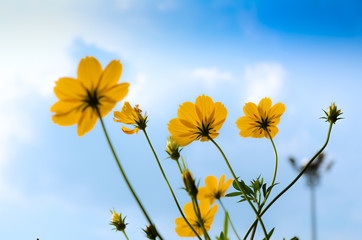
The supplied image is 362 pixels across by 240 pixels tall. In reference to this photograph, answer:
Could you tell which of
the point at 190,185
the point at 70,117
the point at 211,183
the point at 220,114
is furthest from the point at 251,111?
the point at 70,117

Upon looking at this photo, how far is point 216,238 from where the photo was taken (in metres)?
0.83

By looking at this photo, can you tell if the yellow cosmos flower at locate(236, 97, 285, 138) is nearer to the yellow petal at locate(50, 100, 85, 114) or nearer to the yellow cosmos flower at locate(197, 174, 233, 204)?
the yellow cosmos flower at locate(197, 174, 233, 204)

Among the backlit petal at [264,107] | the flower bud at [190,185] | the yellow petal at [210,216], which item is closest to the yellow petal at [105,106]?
the flower bud at [190,185]

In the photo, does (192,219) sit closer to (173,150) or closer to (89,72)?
(173,150)

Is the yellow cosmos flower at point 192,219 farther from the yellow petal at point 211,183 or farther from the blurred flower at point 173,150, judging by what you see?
the blurred flower at point 173,150

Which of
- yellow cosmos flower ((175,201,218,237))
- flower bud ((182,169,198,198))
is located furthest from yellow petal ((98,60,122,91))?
yellow cosmos flower ((175,201,218,237))

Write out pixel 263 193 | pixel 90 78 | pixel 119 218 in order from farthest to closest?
pixel 119 218, pixel 263 193, pixel 90 78

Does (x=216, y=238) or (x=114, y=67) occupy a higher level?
(x=114, y=67)

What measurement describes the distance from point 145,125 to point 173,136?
0.56 feet

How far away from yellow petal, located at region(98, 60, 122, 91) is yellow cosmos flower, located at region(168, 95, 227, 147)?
297 mm

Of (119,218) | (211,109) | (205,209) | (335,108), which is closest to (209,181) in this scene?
(205,209)

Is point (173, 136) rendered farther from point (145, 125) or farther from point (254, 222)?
point (254, 222)

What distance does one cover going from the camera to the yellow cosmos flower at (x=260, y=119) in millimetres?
1197

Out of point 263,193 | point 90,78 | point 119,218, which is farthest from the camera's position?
point 119,218
